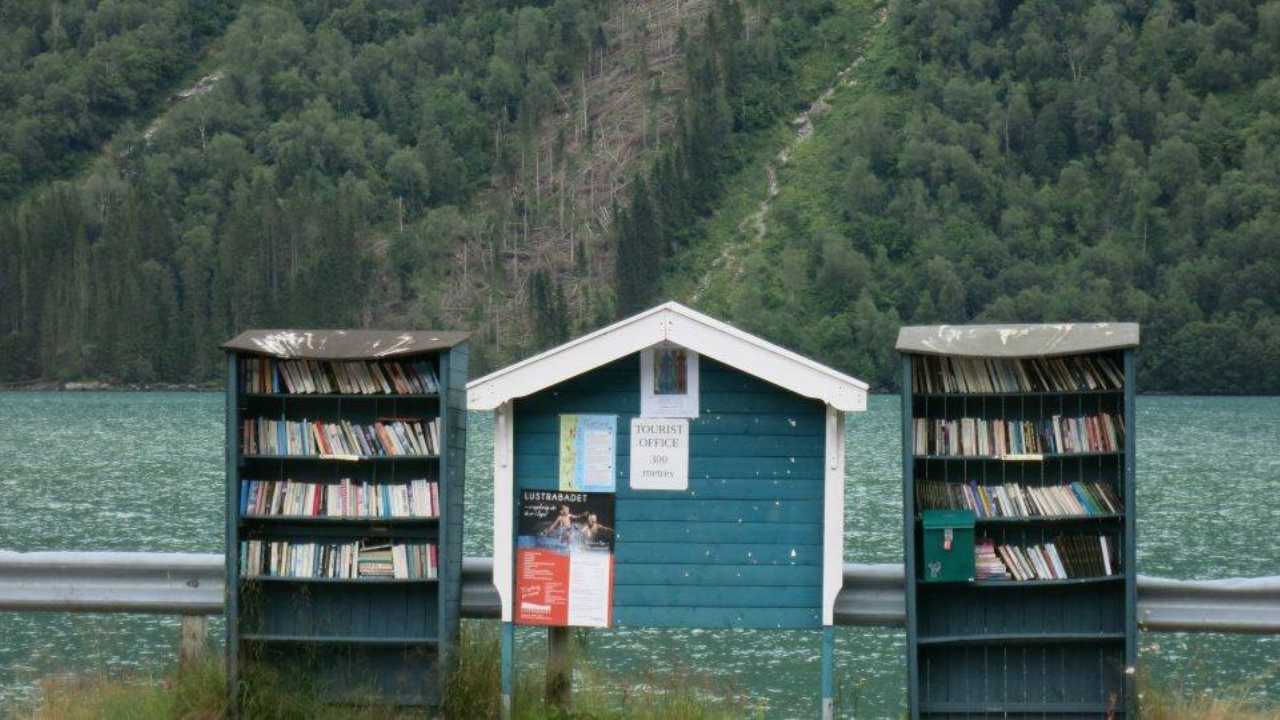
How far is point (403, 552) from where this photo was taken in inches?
392

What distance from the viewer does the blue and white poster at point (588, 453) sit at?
970 cm

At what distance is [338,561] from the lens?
10.0 meters

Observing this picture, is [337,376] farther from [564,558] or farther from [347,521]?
[564,558]

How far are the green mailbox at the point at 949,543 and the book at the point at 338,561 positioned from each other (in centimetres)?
256

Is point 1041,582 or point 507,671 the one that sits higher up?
point 1041,582

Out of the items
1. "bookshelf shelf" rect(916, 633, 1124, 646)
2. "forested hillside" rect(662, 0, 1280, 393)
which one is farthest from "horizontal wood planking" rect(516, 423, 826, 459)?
"forested hillside" rect(662, 0, 1280, 393)

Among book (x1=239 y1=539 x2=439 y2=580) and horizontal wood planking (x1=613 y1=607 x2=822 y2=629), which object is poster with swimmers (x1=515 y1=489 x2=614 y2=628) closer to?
horizontal wood planking (x1=613 y1=607 x2=822 y2=629)

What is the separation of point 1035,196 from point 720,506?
15314cm

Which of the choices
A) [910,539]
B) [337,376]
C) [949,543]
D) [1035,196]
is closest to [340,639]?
[337,376]

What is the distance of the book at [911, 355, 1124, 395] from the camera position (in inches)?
390

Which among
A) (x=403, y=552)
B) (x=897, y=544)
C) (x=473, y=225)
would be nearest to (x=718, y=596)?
(x=403, y=552)

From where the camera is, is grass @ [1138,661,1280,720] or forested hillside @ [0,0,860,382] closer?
grass @ [1138,661,1280,720]

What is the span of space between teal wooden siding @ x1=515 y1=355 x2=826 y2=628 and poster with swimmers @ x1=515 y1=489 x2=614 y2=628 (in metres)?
0.07

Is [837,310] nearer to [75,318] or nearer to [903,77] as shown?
[903,77]
